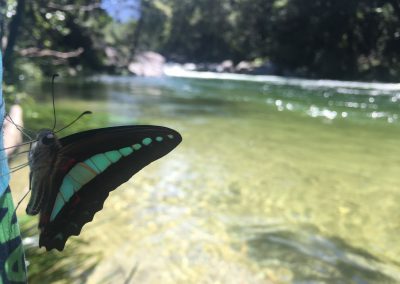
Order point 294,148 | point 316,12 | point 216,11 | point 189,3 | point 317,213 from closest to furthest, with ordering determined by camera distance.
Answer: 1. point 317,213
2. point 294,148
3. point 316,12
4. point 216,11
5. point 189,3

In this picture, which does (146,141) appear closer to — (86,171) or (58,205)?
(86,171)

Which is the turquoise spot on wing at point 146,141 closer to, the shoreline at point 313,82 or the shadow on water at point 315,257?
the shadow on water at point 315,257

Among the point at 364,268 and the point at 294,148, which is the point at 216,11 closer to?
the point at 294,148

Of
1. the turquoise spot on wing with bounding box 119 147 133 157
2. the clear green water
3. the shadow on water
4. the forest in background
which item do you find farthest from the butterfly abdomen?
the forest in background

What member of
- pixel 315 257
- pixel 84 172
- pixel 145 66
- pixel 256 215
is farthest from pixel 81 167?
pixel 145 66

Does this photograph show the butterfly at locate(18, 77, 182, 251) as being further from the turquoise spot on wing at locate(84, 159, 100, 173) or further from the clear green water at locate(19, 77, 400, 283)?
the clear green water at locate(19, 77, 400, 283)

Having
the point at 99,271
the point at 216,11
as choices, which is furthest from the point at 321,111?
the point at 216,11
